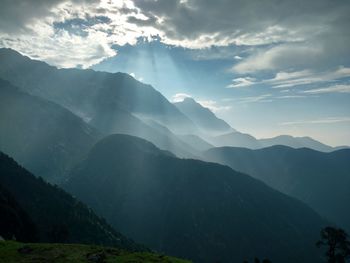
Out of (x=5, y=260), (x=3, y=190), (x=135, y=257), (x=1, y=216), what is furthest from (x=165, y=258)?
(x=3, y=190)

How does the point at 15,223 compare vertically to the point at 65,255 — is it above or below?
below

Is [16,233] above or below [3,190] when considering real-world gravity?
below

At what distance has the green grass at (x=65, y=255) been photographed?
42906 mm

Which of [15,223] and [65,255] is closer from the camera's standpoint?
[65,255]

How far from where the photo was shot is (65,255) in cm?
4469

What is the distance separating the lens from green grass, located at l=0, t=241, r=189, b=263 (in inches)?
1689

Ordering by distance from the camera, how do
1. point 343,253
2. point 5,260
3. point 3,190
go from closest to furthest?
point 5,260
point 343,253
point 3,190

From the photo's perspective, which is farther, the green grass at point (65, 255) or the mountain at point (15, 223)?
the mountain at point (15, 223)

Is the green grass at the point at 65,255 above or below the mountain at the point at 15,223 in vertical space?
above

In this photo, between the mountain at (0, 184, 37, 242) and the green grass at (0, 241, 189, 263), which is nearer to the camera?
the green grass at (0, 241, 189, 263)

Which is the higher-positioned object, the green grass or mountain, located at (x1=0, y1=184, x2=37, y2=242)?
the green grass

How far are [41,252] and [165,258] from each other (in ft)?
59.2

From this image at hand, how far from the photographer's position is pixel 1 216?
13275 centimetres

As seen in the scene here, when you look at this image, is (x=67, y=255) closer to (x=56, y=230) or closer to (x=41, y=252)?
(x=41, y=252)
